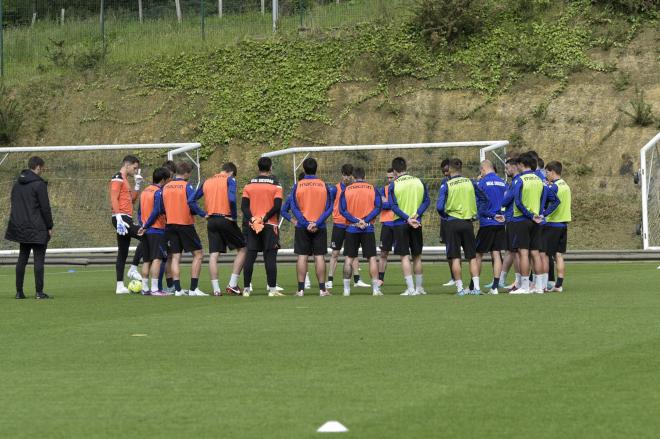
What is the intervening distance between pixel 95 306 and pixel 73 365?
678 centimetres

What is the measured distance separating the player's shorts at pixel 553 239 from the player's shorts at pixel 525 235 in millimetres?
170

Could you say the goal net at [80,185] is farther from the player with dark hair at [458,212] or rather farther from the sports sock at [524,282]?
the sports sock at [524,282]

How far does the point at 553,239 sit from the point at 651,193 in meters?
15.7

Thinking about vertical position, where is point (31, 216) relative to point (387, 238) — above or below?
above

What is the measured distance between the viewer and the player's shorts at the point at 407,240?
1970 cm

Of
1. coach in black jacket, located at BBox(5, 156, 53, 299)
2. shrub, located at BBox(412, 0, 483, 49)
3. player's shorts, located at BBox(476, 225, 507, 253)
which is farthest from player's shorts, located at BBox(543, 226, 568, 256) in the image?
shrub, located at BBox(412, 0, 483, 49)

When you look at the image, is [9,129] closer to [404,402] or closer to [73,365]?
[73,365]

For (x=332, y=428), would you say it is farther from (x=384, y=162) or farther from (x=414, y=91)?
(x=414, y=91)

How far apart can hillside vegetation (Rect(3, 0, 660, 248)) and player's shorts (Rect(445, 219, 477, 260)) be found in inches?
705

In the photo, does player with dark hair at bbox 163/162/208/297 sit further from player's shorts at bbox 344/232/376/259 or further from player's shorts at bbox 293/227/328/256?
player's shorts at bbox 344/232/376/259

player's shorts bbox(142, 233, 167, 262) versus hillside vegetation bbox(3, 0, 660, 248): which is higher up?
hillside vegetation bbox(3, 0, 660, 248)

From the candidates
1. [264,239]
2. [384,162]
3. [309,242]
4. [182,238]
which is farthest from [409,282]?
[384,162]

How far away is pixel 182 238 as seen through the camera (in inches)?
795

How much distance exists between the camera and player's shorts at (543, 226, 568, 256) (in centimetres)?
1991
